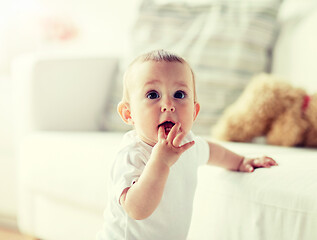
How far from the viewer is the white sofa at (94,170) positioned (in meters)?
0.80

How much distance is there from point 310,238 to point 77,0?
208 cm

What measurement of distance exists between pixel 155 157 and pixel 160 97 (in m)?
0.12

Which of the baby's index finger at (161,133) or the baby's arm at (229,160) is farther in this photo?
the baby's arm at (229,160)

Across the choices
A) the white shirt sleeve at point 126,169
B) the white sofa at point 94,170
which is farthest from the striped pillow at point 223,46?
the white shirt sleeve at point 126,169

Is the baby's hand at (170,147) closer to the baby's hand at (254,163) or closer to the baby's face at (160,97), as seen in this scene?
the baby's face at (160,97)

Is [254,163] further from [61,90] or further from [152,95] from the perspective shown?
[61,90]

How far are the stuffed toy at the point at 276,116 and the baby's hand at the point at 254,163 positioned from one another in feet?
1.13

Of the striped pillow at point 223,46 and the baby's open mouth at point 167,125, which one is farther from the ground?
the striped pillow at point 223,46

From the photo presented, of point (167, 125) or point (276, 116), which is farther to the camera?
point (276, 116)

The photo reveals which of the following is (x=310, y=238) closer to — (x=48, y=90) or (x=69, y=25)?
(x=48, y=90)

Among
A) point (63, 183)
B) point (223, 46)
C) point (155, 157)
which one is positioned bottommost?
point (63, 183)

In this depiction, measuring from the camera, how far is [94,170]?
1.23 meters

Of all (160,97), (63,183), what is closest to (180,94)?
(160,97)

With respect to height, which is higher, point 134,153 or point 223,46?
point 223,46
